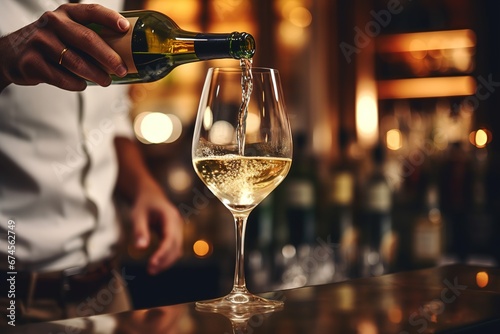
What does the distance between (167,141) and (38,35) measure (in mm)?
3418

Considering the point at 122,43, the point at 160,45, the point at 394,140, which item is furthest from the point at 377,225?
the point at 122,43

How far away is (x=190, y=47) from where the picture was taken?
1.00 meters

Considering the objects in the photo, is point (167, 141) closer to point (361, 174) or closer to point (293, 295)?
point (361, 174)

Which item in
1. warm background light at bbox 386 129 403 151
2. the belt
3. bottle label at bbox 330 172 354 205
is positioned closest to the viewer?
the belt

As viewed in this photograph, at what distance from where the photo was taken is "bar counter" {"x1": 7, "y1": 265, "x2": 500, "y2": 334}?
0.67m

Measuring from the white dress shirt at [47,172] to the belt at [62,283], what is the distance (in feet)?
0.13

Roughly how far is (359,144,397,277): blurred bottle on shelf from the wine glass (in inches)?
70.4

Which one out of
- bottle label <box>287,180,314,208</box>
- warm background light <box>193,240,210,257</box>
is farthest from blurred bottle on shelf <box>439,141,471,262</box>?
warm background light <box>193,240,210,257</box>

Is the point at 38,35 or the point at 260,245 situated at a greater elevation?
the point at 38,35

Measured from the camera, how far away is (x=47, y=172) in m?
1.22

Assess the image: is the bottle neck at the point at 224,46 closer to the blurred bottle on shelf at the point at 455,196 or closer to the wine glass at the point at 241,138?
the wine glass at the point at 241,138

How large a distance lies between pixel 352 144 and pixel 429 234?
737 millimetres

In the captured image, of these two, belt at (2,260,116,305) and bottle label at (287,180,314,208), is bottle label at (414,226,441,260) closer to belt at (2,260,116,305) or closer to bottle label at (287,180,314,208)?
bottle label at (287,180,314,208)

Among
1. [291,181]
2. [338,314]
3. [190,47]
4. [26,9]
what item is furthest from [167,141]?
[338,314]
